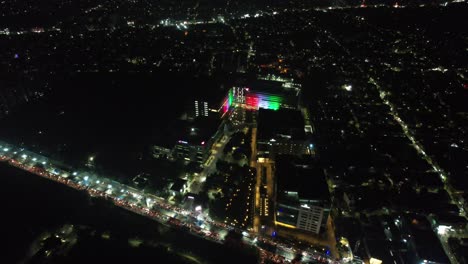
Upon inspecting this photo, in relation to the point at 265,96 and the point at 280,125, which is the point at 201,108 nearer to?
the point at 265,96

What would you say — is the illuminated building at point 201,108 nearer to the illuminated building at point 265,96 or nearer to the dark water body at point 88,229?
the illuminated building at point 265,96

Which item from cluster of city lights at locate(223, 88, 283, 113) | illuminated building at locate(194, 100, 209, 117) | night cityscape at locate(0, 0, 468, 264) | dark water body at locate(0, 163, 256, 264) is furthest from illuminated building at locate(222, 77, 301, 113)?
dark water body at locate(0, 163, 256, 264)

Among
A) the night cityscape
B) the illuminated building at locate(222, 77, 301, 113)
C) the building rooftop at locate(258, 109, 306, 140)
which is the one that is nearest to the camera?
the night cityscape

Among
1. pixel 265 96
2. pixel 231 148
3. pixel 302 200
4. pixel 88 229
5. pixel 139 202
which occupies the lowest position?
pixel 88 229

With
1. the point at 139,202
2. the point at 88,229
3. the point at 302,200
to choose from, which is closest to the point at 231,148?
the point at 139,202

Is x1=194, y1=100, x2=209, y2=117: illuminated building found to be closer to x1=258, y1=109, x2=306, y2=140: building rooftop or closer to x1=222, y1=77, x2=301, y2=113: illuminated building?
x1=222, y1=77, x2=301, y2=113: illuminated building

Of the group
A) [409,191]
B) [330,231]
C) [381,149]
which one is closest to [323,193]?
[330,231]

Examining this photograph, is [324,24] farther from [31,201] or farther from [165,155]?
[31,201]
